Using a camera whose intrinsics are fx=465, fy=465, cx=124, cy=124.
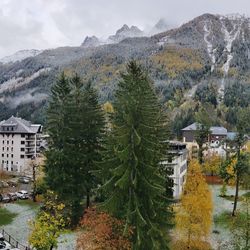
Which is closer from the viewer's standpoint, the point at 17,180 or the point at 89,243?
the point at 89,243

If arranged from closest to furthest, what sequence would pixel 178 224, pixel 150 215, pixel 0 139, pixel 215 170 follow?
pixel 150 215
pixel 178 224
pixel 215 170
pixel 0 139

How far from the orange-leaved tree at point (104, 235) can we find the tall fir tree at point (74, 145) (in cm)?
1944

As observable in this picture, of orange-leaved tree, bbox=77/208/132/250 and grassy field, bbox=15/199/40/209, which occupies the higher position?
orange-leaved tree, bbox=77/208/132/250

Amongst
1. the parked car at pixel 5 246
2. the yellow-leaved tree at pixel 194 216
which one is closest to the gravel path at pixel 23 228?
the parked car at pixel 5 246

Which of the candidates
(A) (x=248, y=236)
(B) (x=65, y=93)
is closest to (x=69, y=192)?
(B) (x=65, y=93)

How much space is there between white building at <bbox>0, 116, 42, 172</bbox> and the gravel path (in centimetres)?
4726

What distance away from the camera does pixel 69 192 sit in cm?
5475

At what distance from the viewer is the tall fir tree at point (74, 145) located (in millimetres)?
54469

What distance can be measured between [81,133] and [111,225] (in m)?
23.2

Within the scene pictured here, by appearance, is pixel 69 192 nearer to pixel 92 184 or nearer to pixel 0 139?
pixel 92 184

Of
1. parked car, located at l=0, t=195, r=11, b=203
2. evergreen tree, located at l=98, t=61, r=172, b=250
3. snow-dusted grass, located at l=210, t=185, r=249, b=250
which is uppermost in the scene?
evergreen tree, located at l=98, t=61, r=172, b=250

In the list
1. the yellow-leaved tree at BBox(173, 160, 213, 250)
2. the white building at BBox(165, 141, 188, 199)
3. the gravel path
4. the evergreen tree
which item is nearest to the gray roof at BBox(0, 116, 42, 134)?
the gravel path

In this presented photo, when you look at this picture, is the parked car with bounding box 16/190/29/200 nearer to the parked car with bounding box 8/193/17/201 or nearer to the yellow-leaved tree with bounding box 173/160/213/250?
the parked car with bounding box 8/193/17/201

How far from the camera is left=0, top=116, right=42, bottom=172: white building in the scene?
116 m
